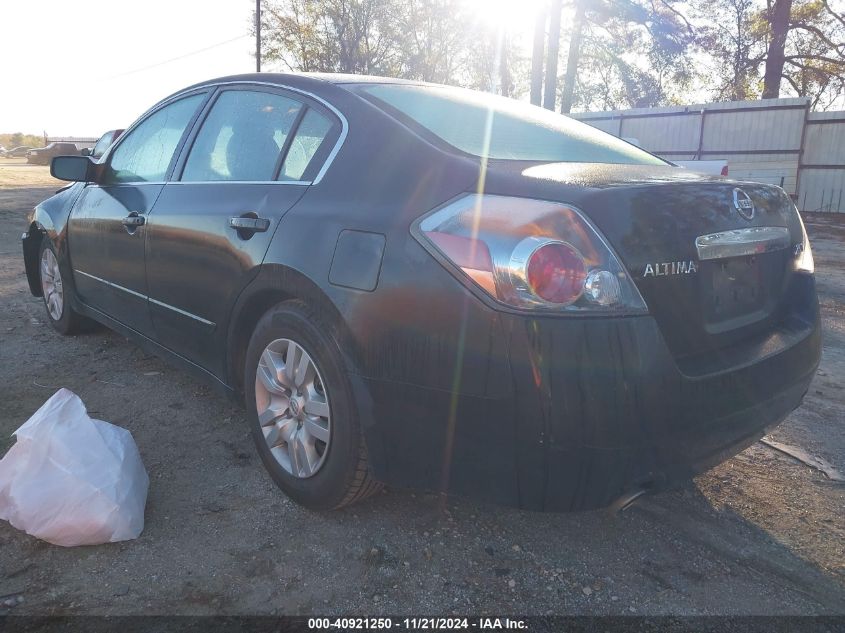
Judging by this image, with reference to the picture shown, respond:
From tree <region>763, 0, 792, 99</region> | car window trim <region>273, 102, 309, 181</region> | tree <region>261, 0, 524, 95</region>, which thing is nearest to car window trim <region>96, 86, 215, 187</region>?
car window trim <region>273, 102, 309, 181</region>

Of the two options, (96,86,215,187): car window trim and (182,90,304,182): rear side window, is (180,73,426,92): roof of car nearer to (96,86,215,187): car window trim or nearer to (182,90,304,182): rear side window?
(182,90,304,182): rear side window

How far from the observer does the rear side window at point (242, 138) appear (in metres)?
2.73

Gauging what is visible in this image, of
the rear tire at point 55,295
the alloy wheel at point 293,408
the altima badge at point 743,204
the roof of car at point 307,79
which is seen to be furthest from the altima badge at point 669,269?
the rear tire at point 55,295

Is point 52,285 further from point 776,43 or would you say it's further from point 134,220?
point 776,43

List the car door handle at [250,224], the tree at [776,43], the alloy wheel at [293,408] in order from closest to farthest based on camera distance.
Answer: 1. the alloy wheel at [293,408]
2. the car door handle at [250,224]
3. the tree at [776,43]

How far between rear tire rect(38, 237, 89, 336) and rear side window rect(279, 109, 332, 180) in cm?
261

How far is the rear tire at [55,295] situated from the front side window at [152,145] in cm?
101

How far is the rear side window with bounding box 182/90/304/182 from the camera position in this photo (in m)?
2.73

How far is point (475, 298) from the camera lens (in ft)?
5.97

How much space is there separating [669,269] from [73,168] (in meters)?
3.46

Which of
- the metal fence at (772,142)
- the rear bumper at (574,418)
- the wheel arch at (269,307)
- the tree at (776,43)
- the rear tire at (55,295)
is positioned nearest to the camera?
the rear bumper at (574,418)

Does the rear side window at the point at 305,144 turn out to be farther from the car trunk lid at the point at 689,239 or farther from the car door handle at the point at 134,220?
the car door handle at the point at 134,220

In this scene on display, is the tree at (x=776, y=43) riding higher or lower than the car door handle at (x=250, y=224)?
higher

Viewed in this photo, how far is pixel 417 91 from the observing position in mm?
2836
